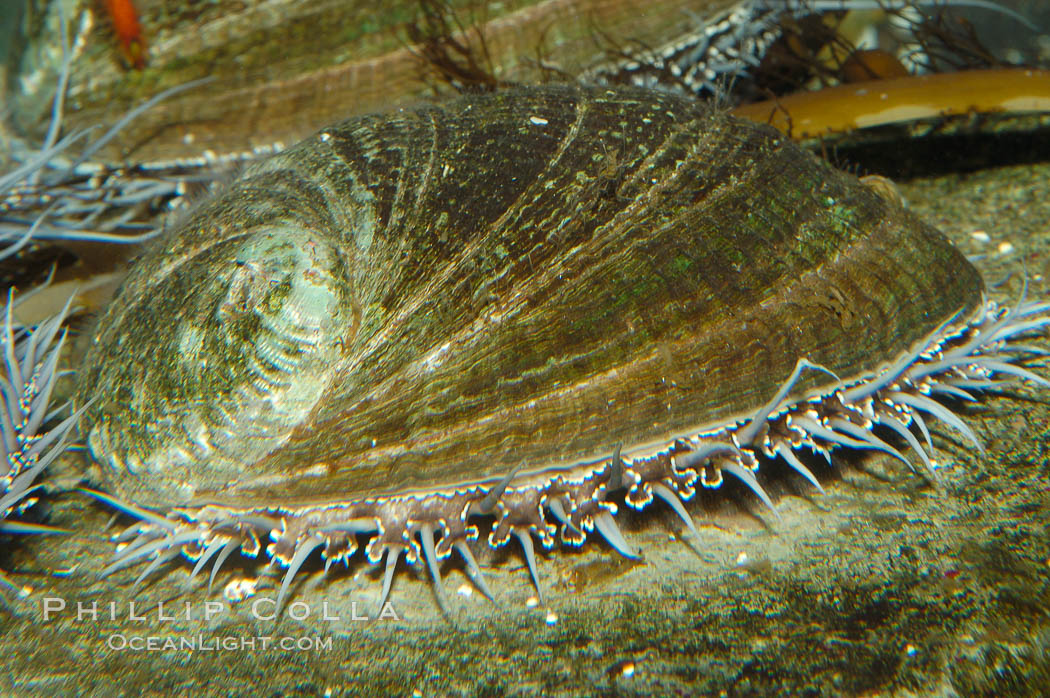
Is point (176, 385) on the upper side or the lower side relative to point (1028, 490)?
upper

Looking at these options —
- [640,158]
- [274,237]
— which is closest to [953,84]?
[640,158]

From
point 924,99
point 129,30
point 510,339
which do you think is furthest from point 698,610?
point 129,30

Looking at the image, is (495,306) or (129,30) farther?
(129,30)

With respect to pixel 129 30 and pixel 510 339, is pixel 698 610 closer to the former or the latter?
pixel 510 339

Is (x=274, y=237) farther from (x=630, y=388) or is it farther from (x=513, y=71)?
(x=513, y=71)

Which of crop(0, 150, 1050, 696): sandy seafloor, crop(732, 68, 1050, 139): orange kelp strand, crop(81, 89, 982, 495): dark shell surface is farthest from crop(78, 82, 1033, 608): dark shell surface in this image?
crop(732, 68, 1050, 139): orange kelp strand

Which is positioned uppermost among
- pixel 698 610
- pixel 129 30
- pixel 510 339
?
pixel 129 30
